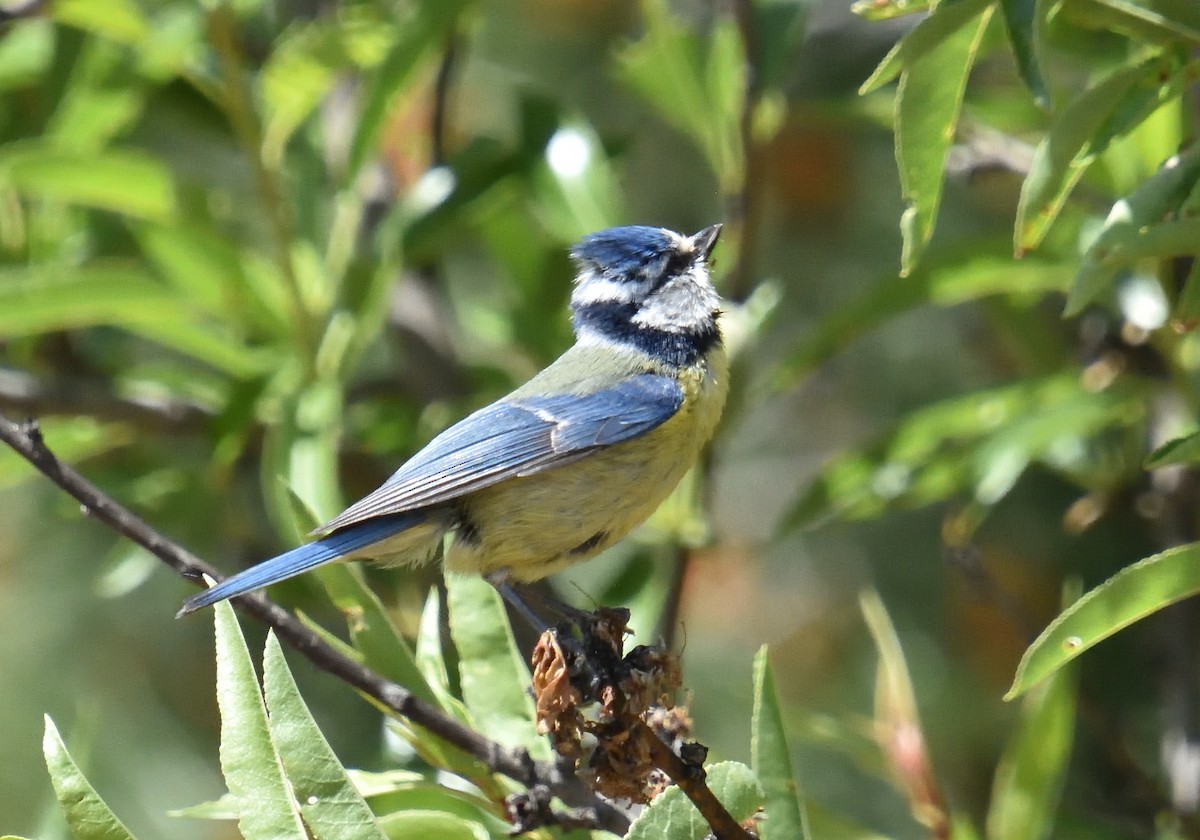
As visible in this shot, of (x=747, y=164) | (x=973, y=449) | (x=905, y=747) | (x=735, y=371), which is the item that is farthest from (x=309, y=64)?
(x=905, y=747)

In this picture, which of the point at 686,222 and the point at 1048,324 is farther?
the point at 686,222

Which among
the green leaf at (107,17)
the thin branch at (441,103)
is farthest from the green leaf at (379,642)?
the thin branch at (441,103)

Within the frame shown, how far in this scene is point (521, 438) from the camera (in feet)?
8.13

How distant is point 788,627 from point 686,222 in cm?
128

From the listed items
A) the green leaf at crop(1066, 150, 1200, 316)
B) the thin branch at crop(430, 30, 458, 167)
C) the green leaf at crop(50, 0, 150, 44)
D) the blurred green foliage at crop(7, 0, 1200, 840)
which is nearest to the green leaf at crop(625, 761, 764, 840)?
the blurred green foliage at crop(7, 0, 1200, 840)

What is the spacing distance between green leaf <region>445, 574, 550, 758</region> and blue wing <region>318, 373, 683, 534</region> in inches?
8.1

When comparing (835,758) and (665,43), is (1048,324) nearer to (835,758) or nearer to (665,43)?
(665,43)

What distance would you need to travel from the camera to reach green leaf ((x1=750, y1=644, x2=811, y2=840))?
1.74m

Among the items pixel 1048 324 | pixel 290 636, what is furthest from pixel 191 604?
pixel 1048 324

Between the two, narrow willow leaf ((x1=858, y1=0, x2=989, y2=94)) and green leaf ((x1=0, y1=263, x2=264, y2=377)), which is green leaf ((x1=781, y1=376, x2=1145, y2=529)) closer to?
narrow willow leaf ((x1=858, y1=0, x2=989, y2=94))

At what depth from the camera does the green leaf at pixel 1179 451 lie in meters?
1.69

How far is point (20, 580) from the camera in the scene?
13.4 feet

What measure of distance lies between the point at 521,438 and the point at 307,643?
84 cm

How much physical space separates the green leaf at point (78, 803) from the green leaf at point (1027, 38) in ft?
4.57
